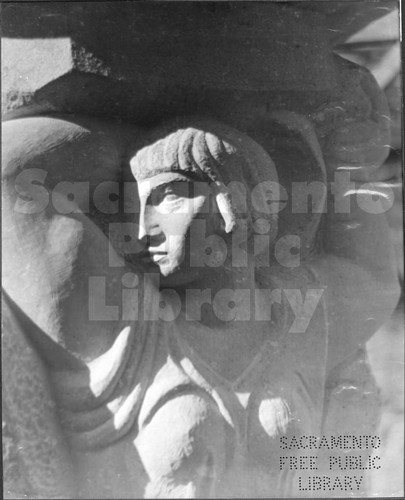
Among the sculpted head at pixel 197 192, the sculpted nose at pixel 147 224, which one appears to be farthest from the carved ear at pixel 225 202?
the sculpted nose at pixel 147 224

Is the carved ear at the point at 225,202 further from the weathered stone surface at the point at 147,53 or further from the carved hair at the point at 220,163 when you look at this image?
the weathered stone surface at the point at 147,53

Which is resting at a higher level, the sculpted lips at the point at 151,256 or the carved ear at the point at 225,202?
the carved ear at the point at 225,202

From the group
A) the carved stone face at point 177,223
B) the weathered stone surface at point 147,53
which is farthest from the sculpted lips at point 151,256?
the weathered stone surface at point 147,53

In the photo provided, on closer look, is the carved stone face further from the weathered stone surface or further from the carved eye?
the weathered stone surface

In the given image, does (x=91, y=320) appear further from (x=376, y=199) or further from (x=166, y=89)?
(x=376, y=199)

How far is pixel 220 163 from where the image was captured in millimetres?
1322

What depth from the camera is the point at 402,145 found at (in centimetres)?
142

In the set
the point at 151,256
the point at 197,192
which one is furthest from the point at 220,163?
the point at 151,256

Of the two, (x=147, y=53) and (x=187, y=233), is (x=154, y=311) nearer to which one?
(x=187, y=233)

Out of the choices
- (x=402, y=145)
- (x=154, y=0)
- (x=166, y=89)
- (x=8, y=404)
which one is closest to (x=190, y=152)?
(x=166, y=89)

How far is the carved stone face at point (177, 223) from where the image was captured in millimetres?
1332

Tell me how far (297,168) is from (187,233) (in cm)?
22

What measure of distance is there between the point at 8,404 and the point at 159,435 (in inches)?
9.7

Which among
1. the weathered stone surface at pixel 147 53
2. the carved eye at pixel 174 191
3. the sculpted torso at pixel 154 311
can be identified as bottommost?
the sculpted torso at pixel 154 311
